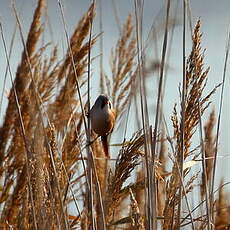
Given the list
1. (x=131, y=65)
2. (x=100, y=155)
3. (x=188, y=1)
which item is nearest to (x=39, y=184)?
(x=188, y=1)

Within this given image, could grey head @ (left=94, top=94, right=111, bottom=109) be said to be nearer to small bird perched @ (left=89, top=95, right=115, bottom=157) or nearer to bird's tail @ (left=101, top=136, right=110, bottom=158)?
small bird perched @ (left=89, top=95, right=115, bottom=157)

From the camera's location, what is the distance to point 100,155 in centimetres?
222

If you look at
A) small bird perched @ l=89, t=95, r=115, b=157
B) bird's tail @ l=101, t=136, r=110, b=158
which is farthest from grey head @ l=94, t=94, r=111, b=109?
bird's tail @ l=101, t=136, r=110, b=158

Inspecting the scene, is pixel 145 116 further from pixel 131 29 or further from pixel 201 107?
pixel 131 29

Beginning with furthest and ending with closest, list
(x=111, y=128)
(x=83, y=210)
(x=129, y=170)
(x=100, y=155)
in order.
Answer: (x=100, y=155)
(x=111, y=128)
(x=83, y=210)
(x=129, y=170)

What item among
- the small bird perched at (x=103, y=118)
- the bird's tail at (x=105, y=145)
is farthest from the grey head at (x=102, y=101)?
the bird's tail at (x=105, y=145)

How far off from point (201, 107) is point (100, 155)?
747 mm

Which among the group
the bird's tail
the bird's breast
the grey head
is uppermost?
the grey head

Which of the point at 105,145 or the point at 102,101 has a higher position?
the point at 102,101

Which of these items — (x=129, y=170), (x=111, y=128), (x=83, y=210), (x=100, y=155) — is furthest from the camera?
(x=100, y=155)

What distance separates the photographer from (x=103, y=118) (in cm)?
203

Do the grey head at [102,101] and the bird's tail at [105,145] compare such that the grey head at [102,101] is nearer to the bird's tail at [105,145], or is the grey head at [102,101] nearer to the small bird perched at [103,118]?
the small bird perched at [103,118]

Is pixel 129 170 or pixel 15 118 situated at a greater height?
pixel 15 118

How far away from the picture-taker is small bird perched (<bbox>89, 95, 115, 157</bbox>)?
2000mm
